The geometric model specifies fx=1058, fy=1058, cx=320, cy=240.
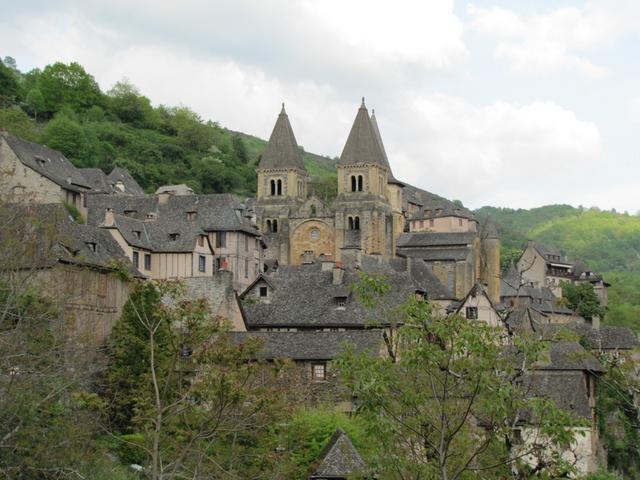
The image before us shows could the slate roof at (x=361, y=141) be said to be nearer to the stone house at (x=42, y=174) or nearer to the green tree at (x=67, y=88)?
the stone house at (x=42, y=174)

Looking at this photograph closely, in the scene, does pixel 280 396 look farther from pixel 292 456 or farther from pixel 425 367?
pixel 425 367

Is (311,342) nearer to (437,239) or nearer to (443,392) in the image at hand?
(443,392)

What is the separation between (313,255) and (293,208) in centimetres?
642

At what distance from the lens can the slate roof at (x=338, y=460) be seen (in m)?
35.6

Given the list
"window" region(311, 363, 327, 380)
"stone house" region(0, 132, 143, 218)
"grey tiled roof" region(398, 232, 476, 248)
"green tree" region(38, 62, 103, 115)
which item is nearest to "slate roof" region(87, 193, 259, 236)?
"stone house" region(0, 132, 143, 218)

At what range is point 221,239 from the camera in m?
78.0

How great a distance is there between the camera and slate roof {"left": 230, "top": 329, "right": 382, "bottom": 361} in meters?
46.7

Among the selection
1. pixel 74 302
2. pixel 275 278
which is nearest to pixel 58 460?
pixel 74 302

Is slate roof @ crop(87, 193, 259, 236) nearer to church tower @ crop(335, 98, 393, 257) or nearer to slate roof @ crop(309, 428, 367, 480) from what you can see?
church tower @ crop(335, 98, 393, 257)

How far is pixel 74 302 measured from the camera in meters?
44.3

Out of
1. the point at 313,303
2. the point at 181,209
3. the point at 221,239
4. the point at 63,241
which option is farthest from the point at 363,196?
the point at 63,241

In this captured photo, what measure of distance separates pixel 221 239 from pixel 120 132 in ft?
258

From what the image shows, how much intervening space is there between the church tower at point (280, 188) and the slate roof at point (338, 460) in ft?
237

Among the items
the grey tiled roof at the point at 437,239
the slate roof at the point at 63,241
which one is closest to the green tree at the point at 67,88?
the grey tiled roof at the point at 437,239
